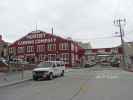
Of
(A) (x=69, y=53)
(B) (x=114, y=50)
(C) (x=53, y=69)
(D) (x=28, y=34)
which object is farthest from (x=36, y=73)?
(B) (x=114, y=50)

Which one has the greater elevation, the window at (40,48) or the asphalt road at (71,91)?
the window at (40,48)

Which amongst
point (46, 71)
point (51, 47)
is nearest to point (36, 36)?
point (51, 47)

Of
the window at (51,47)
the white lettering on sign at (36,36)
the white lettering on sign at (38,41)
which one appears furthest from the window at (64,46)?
the white lettering on sign at (36,36)

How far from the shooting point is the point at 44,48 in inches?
3083

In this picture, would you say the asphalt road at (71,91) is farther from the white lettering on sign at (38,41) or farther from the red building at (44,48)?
the white lettering on sign at (38,41)

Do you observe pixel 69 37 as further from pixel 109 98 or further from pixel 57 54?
pixel 109 98

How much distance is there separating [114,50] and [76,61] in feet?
53.0

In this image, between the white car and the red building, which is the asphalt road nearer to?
the white car

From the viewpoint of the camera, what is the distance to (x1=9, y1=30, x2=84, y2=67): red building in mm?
76375

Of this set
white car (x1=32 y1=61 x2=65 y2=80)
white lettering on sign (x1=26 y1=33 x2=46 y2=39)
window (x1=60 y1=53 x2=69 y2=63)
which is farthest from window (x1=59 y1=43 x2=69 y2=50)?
white car (x1=32 y1=61 x2=65 y2=80)

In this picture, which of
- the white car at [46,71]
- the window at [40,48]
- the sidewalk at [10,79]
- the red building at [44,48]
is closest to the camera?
Answer: the sidewalk at [10,79]

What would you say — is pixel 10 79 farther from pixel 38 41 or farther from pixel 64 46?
pixel 38 41

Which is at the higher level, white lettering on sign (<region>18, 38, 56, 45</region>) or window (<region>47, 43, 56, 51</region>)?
white lettering on sign (<region>18, 38, 56, 45</region>)

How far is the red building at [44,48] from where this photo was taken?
7638cm
